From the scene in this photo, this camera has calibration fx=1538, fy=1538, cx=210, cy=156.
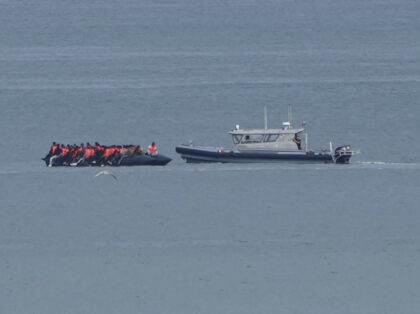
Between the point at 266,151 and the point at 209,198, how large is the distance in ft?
19.4

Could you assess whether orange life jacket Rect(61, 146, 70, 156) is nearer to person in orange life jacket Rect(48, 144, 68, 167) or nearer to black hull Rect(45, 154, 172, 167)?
person in orange life jacket Rect(48, 144, 68, 167)

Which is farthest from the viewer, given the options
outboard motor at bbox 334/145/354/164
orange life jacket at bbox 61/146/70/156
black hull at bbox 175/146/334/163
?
orange life jacket at bbox 61/146/70/156

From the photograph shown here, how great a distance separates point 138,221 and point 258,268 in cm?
634

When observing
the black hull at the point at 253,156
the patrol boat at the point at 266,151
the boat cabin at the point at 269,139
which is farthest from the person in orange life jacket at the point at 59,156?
the boat cabin at the point at 269,139

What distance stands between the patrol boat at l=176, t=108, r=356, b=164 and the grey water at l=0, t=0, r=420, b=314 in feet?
1.03

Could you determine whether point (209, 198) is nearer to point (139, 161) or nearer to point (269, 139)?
point (139, 161)

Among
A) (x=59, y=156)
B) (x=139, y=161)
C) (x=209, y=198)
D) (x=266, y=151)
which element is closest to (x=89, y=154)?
(x=59, y=156)

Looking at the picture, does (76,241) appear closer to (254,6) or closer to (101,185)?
(101,185)

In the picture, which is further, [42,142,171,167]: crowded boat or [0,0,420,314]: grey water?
[42,142,171,167]: crowded boat

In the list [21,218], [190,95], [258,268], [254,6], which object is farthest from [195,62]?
[254,6]

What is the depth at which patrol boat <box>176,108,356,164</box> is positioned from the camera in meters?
45.6

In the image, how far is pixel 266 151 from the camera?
45844 millimetres

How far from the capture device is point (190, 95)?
240 ft

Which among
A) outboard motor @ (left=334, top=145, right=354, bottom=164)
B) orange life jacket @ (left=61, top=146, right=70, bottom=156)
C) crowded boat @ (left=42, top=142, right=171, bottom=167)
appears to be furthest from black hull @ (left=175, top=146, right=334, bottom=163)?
orange life jacket @ (left=61, top=146, right=70, bottom=156)
